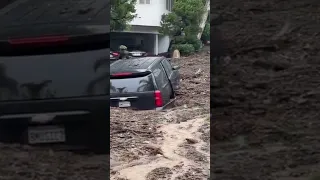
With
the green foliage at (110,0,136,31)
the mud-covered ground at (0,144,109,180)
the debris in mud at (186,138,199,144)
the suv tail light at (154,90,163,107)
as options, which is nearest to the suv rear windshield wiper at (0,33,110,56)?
the mud-covered ground at (0,144,109,180)

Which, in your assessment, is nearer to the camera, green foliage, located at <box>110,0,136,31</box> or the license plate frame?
the license plate frame

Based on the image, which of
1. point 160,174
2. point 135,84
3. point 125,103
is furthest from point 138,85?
point 160,174

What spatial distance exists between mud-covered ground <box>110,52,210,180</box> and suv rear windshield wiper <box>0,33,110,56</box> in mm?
2323

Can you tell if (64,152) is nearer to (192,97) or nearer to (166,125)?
(166,125)

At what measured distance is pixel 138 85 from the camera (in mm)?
8430

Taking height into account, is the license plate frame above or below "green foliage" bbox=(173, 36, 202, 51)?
above

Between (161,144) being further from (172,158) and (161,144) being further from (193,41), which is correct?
(193,41)

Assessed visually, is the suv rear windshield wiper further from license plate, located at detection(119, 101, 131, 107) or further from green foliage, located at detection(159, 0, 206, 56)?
green foliage, located at detection(159, 0, 206, 56)

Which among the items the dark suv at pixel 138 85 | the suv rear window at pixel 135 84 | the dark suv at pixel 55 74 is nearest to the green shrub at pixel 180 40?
the dark suv at pixel 138 85

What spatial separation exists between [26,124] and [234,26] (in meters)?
1.48

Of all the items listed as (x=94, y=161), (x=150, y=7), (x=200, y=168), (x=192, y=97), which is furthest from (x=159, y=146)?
(x=150, y=7)

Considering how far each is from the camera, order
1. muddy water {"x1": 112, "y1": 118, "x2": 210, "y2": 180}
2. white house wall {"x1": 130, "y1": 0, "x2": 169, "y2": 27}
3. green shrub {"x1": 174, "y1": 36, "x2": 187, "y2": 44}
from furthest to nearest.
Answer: white house wall {"x1": 130, "y1": 0, "x2": 169, "y2": 27}, green shrub {"x1": 174, "y1": 36, "x2": 187, "y2": 44}, muddy water {"x1": 112, "y1": 118, "x2": 210, "y2": 180}

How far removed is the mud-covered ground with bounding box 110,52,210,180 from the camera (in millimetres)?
5391

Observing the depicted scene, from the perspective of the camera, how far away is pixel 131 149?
6.26m
